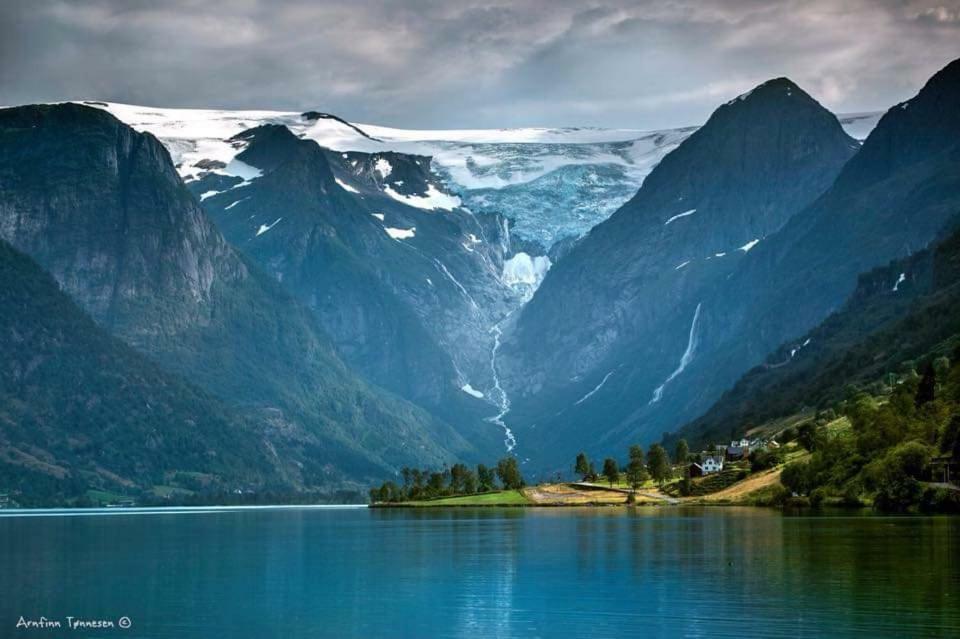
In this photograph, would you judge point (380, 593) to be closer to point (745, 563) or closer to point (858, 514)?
point (745, 563)

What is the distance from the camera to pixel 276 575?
123 meters

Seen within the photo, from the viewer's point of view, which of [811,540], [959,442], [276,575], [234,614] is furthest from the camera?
[959,442]

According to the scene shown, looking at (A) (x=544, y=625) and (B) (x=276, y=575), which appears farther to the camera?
(B) (x=276, y=575)

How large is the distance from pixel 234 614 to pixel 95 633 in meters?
12.4

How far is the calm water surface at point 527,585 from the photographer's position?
281 ft

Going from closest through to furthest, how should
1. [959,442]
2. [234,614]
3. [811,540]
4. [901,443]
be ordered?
[234,614] < [811,540] < [959,442] < [901,443]

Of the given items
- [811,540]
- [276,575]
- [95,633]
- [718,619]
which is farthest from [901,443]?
[95,633]

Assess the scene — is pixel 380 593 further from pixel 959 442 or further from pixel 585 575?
pixel 959 442

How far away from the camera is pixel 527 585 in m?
110

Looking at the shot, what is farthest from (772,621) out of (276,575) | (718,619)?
(276,575)

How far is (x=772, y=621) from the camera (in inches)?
3297

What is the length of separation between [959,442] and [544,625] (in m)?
106

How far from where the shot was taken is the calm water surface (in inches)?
3366

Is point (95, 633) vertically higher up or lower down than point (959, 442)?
lower down
